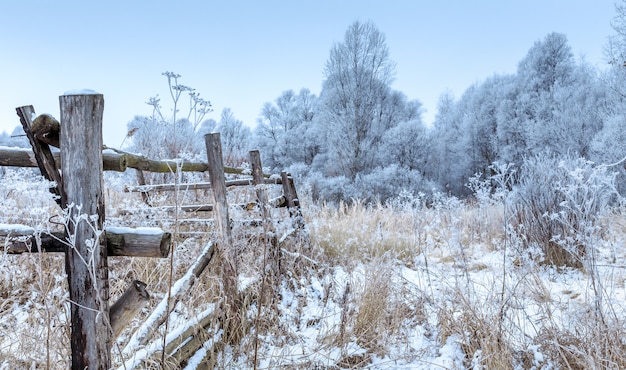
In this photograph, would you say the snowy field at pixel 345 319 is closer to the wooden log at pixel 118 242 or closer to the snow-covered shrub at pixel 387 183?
the wooden log at pixel 118 242

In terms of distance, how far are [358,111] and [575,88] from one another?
30.4 feet

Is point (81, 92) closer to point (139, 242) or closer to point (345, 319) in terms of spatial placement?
point (139, 242)

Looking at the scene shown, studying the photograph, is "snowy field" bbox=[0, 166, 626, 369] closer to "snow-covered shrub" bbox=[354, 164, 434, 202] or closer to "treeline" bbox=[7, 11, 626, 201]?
"treeline" bbox=[7, 11, 626, 201]

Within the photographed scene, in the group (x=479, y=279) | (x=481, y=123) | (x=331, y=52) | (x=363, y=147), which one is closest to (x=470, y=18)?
(x=481, y=123)

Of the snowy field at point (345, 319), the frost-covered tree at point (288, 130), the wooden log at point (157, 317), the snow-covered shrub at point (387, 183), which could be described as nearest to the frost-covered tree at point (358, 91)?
Answer: the snow-covered shrub at point (387, 183)

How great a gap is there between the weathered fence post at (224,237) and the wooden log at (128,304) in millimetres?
962

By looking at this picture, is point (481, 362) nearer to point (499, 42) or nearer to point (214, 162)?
point (214, 162)

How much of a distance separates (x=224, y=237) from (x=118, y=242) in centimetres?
122

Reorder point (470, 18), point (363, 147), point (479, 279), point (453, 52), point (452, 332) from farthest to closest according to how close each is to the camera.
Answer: point (453, 52) < point (470, 18) < point (363, 147) < point (479, 279) < point (452, 332)

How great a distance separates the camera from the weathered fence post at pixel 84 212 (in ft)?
3.94

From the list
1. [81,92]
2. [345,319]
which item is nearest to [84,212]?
[81,92]

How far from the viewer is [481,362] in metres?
2.01

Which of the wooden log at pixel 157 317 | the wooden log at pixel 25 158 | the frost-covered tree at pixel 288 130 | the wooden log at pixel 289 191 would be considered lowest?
the wooden log at pixel 157 317

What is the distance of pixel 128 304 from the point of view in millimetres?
1286
